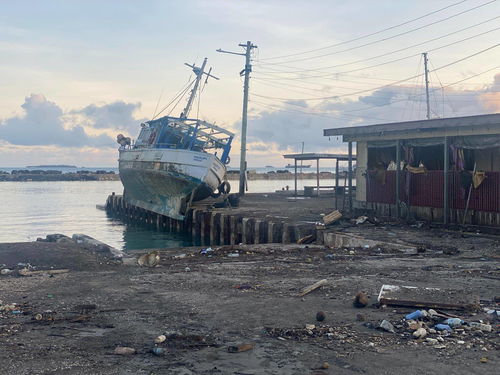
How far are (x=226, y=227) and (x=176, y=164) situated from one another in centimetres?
479

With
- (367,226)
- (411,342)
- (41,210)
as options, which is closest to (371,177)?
(367,226)

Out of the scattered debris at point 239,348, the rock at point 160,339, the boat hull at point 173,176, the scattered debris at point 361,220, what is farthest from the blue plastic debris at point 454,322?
the boat hull at point 173,176

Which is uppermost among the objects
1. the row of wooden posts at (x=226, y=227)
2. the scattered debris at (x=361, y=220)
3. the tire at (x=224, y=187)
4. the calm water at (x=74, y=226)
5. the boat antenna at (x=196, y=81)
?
the boat antenna at (x=196, y=81)

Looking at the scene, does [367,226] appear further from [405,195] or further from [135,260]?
[135,260]

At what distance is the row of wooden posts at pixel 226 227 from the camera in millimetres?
18516

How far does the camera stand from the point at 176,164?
86.3 ft

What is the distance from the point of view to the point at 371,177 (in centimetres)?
2091

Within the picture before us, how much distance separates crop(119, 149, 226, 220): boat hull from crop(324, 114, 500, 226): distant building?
757 centimetres

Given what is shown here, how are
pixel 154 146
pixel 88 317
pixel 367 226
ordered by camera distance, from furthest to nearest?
pixel 154 146 → pixel 367 226 → pixel 88 317

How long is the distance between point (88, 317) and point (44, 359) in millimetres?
1653

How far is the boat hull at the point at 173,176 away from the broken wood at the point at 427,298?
1862 centimetres

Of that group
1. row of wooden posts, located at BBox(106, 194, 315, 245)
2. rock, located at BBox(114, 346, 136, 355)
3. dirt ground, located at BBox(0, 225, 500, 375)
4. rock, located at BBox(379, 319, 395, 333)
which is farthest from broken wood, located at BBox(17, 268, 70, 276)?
row of wooden posts, located at BBox(106, 194, 315, 245)

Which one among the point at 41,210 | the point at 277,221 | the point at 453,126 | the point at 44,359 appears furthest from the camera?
the point at 41,210

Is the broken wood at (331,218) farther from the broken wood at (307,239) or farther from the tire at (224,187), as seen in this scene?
the tire at (224,187)
